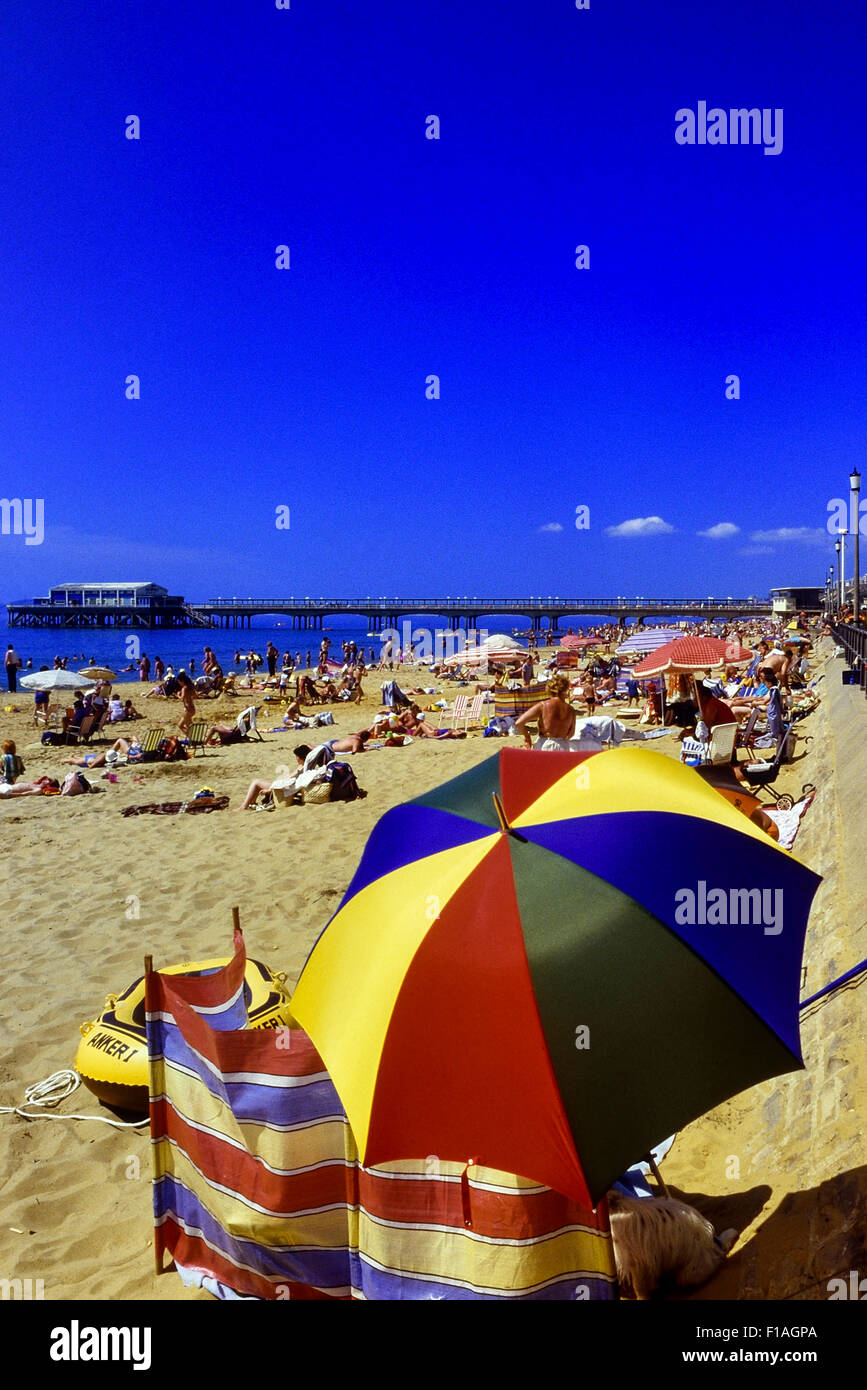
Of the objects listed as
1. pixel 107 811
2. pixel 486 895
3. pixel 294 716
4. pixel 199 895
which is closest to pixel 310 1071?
pixel 486 895

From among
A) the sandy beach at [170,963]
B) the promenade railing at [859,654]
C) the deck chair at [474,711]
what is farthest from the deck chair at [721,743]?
the deck chair at [474,711]

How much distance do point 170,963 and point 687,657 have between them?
7892 millimetres

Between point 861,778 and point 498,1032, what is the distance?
5.42 meters

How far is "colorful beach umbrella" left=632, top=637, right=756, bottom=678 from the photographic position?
10.3m

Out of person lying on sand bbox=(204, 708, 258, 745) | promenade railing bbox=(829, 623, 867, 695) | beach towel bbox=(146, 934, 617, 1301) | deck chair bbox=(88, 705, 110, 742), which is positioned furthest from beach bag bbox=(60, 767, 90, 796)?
promenade railing bbox=(829, 623, 867, 695)

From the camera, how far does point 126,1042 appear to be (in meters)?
3.47

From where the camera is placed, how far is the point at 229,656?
6425 cm

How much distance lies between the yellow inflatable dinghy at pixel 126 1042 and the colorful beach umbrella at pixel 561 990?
5.47 feet

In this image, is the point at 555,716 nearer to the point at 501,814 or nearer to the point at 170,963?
the point at 170,963

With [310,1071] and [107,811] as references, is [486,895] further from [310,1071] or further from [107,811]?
[107,811]

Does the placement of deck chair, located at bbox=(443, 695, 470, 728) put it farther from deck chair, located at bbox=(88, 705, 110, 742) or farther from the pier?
the pier

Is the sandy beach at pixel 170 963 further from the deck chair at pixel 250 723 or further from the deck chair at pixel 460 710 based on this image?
the deck chair at pixel 460 710

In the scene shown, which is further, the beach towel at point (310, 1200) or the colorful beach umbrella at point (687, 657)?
the colorful beach umbrella at point (687, 657)

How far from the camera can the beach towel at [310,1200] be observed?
190cm
